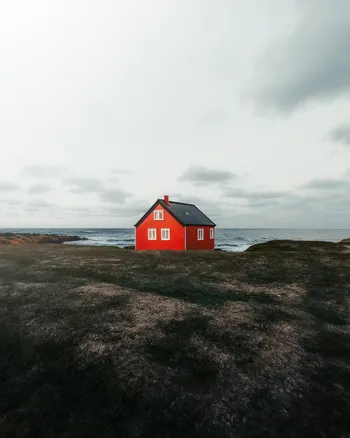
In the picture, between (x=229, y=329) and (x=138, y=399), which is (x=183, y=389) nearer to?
(x=138, y=399)

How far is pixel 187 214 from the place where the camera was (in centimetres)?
5853

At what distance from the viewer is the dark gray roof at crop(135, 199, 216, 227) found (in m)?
54.2

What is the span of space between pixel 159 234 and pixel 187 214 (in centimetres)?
760

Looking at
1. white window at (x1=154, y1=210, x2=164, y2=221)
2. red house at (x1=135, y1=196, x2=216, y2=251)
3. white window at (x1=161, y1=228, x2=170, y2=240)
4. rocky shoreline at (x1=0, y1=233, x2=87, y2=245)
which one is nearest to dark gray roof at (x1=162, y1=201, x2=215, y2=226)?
red house at (x1=135, y1=196, x2=216, y2=251)

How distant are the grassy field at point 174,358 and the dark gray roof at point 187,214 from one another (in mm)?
33079

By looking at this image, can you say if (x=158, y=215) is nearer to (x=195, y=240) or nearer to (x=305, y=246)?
(x=195, y=240)

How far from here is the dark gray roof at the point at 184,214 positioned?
54.2 metres

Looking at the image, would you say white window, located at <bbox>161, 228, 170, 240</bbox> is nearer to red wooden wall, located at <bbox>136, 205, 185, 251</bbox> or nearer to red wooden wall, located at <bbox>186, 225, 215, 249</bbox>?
red wooden wall, located at <bbox>136, 205, 185, 251</bbox>

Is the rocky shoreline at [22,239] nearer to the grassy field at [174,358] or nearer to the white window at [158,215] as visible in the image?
the white window at [158,215]

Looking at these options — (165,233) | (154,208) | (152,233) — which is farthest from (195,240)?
(154,208)

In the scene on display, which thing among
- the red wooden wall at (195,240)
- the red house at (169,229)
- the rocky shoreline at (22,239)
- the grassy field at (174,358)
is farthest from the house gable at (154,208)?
the rocky shoreline at (22,239)

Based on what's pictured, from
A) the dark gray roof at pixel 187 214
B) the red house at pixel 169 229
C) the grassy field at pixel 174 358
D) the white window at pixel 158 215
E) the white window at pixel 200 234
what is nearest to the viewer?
the grassy field at pixel 174 358

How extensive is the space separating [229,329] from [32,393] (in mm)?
8281

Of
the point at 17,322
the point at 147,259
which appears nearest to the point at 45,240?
the point at 147,259
